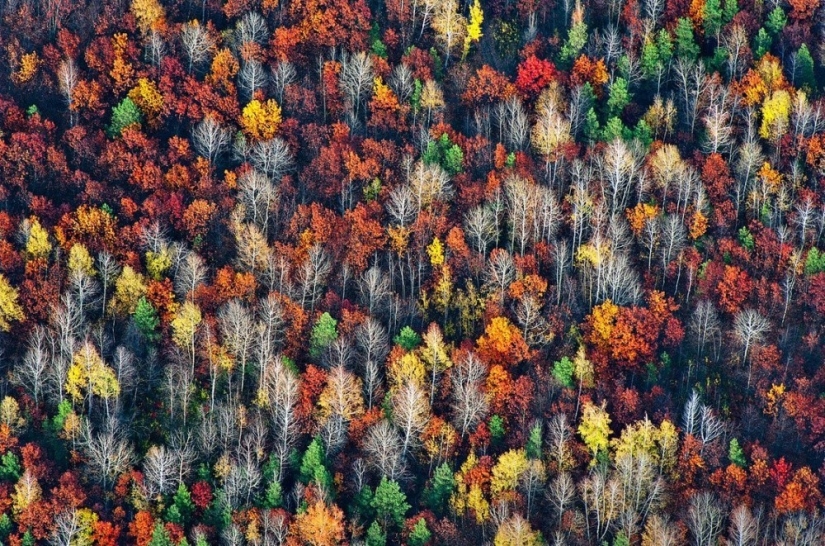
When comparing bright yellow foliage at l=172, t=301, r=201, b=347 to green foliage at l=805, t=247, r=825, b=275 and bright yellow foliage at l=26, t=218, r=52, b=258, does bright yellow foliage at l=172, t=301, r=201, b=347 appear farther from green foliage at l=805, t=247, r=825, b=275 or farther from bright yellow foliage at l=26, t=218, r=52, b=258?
green foliage at l=805, t=247, r=825, b=275

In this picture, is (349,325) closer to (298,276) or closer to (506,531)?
(298,276)

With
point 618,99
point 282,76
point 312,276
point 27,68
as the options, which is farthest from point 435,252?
point 27,68

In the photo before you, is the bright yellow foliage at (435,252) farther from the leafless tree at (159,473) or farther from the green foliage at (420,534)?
the leafless tree at (159,473)

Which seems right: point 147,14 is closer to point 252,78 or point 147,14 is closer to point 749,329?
point 252,78

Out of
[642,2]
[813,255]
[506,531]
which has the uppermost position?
[642,2]

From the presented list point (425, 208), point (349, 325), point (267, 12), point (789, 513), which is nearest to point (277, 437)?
point (349, 325)

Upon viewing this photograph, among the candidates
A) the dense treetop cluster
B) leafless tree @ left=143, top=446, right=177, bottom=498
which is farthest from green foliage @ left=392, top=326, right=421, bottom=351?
leafless tree @ left=143, top=446, right=177, bottom=498
